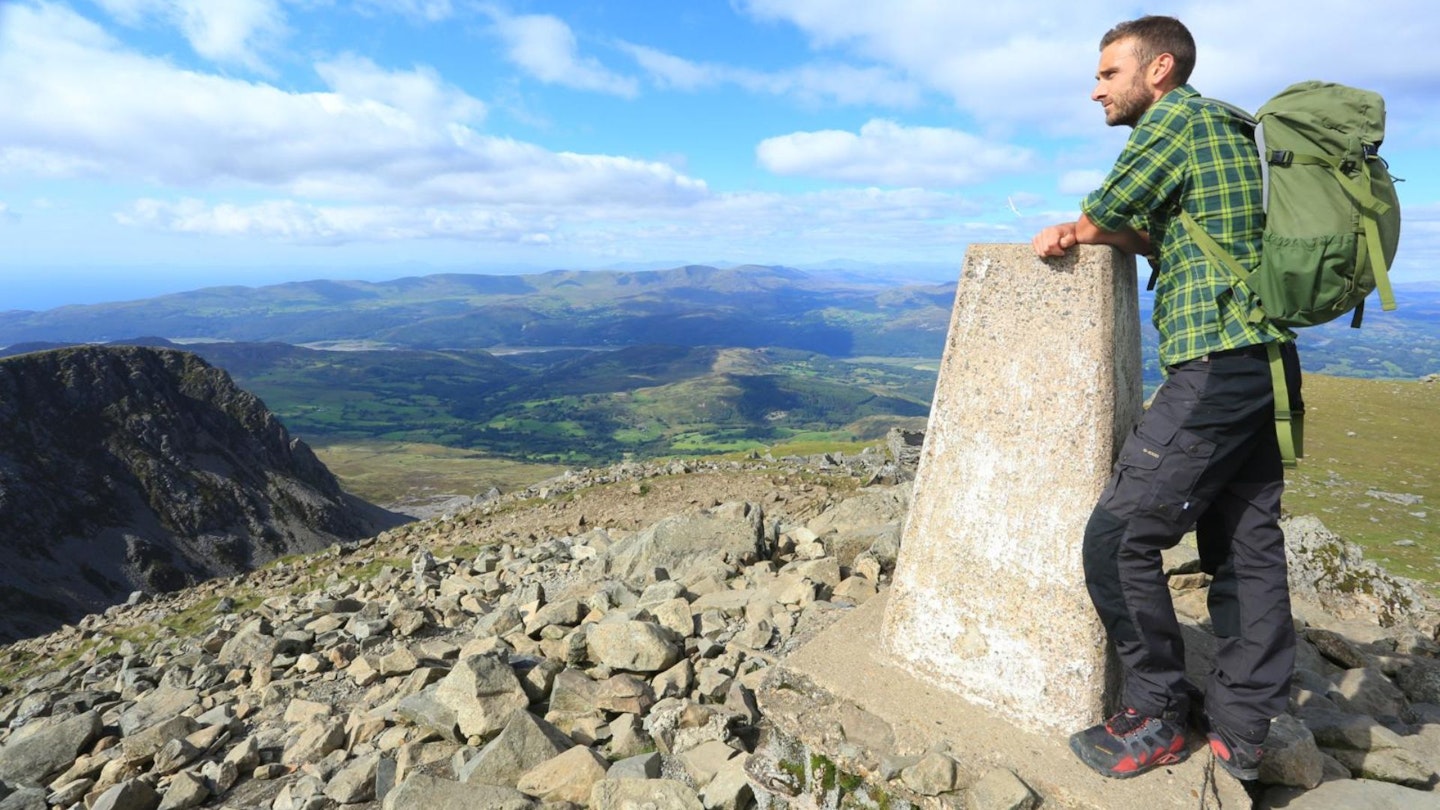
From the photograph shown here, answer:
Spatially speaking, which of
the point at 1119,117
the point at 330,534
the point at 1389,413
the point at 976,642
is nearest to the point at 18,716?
the point at 976,642

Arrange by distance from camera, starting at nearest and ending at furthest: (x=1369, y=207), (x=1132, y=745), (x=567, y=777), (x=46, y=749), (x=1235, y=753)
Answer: (x=1369, y=207) < (x=1235, y=753) < (x=1132, y=745) < (x=567, y=777) < (x=46, y=749)

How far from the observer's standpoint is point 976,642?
507 cm

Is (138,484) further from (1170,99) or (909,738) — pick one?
(1170,99)

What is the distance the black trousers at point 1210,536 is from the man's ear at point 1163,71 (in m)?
1.63

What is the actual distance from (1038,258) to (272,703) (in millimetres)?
10127

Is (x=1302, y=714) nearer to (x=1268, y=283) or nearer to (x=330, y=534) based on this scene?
(x=1268, y=283)

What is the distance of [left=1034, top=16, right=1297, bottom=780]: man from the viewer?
386 centimetres

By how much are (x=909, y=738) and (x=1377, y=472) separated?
40.0 m

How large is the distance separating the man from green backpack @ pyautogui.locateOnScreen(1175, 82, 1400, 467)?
0.55 ft

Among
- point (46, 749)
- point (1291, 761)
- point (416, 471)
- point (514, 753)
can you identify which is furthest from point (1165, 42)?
point (416, 471)

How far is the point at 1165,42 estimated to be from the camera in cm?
410

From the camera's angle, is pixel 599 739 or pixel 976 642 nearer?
pixel 976 642

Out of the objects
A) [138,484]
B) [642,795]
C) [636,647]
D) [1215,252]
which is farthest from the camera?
[138,484]

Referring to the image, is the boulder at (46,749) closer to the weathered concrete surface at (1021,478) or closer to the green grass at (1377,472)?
the weathered concrete surface at (1021,478)
